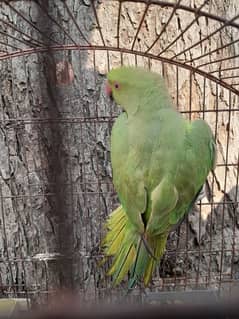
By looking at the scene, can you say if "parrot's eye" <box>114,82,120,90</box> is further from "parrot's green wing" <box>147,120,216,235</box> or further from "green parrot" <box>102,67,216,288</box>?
"parrot's green wing" <box>147,120,216,235</box>

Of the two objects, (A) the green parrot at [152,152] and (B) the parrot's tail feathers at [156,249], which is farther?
(B) the parrot's tail feathers at [156,249]

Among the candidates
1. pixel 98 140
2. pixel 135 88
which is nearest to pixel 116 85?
pixel 135 88

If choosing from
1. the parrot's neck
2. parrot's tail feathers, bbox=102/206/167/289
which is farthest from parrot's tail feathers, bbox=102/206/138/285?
the parrot's neck

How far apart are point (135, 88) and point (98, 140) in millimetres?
278

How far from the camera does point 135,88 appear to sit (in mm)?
767

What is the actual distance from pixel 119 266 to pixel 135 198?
0.59ft

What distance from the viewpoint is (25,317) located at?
0.56 ft

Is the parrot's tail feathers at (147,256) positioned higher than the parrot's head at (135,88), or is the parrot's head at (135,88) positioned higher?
the parrot's head at (135,88)

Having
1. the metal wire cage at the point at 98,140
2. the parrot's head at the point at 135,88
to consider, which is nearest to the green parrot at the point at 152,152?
the parrot's head at the point at 135,88

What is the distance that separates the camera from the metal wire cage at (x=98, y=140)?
3.22 feet

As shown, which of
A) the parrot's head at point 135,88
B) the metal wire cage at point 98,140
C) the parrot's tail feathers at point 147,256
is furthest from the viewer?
the metal wire cage at point 98,140

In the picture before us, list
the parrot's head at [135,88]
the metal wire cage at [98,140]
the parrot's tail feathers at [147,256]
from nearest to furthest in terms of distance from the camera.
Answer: the parrot's head at [135,88] < the parrot's tail feathers at [147,256] < the metal wire cage at [98,140]

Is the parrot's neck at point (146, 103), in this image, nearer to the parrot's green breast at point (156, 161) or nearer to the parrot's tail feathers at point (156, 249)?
the parrot's green breast at point (156, 161)

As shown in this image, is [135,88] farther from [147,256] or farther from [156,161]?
[147,256]
